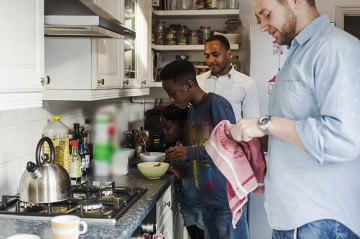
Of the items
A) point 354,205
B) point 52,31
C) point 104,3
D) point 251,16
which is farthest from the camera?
point 251,16

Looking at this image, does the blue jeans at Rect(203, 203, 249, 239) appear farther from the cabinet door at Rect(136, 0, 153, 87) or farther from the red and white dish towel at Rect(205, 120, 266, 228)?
the cabinet door at Rect(136, 0, 153, 87)

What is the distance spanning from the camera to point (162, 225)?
7.98ft

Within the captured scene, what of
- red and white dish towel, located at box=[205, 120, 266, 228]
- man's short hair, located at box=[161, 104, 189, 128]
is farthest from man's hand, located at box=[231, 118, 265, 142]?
man's short hair, located at box=[161, 104, 189, 128]

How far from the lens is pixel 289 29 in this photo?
5.01ft

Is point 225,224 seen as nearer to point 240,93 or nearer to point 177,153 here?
point 177,153

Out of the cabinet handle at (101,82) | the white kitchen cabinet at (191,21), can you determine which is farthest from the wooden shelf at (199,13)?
the cabinet handle at (101,82)

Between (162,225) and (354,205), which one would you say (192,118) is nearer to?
(162,225)

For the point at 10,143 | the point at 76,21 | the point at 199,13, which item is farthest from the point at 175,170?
the point at 199,13

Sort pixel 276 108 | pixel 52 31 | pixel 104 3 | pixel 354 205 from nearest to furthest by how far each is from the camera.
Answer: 1. pixel 354 205
2. pixel 276 108
3. pixel 52 31
4. pixel 104 3

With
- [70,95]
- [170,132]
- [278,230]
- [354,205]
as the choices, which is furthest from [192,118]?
[354,205]

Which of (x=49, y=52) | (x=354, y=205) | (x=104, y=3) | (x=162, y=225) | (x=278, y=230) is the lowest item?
(x=162, y=225)

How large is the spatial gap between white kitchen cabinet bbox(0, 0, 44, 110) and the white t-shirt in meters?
2.24

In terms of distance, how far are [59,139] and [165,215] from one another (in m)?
0.75

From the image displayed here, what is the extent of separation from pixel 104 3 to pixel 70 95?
21.7 inches
